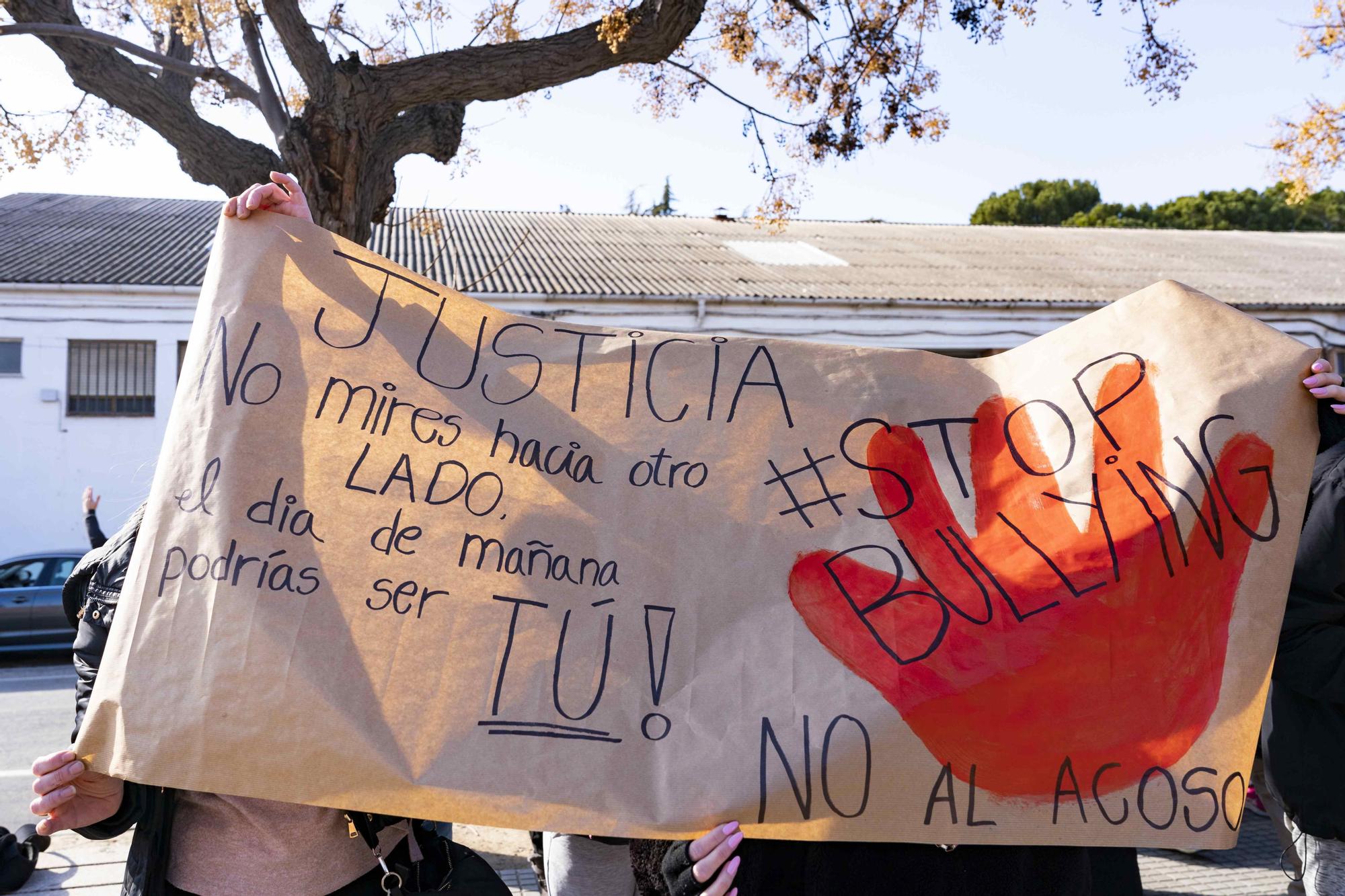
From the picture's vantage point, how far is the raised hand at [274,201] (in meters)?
2.35

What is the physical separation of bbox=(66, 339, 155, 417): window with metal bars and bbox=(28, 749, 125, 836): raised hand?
54.1 feet

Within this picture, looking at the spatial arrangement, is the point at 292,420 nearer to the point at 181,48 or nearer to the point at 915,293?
the point at 181,48

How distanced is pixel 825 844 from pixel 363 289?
1.63m

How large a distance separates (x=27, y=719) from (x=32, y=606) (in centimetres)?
389

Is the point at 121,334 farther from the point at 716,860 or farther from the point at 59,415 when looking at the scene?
the point at 716,860

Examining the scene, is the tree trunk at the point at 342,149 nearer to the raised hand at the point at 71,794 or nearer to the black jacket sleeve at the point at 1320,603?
the raised hand at the point at 71,794

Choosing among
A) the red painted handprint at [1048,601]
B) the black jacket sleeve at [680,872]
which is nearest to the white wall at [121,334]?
the red painted handprint at [1048,601]

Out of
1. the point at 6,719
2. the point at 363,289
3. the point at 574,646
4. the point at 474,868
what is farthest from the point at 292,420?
the point at 6,719

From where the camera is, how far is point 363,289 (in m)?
2.39

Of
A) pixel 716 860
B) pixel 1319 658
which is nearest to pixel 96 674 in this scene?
pixel 716 860

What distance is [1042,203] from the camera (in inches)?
1919

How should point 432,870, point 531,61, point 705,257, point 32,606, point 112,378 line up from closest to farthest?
point 432,870, point 531,61, point 32,606, point 112,378, point 705,257

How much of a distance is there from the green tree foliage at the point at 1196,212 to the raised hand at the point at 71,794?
46730 millimetres

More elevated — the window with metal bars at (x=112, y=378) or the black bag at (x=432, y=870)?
Result: the black bag at (x=432, y=870)
